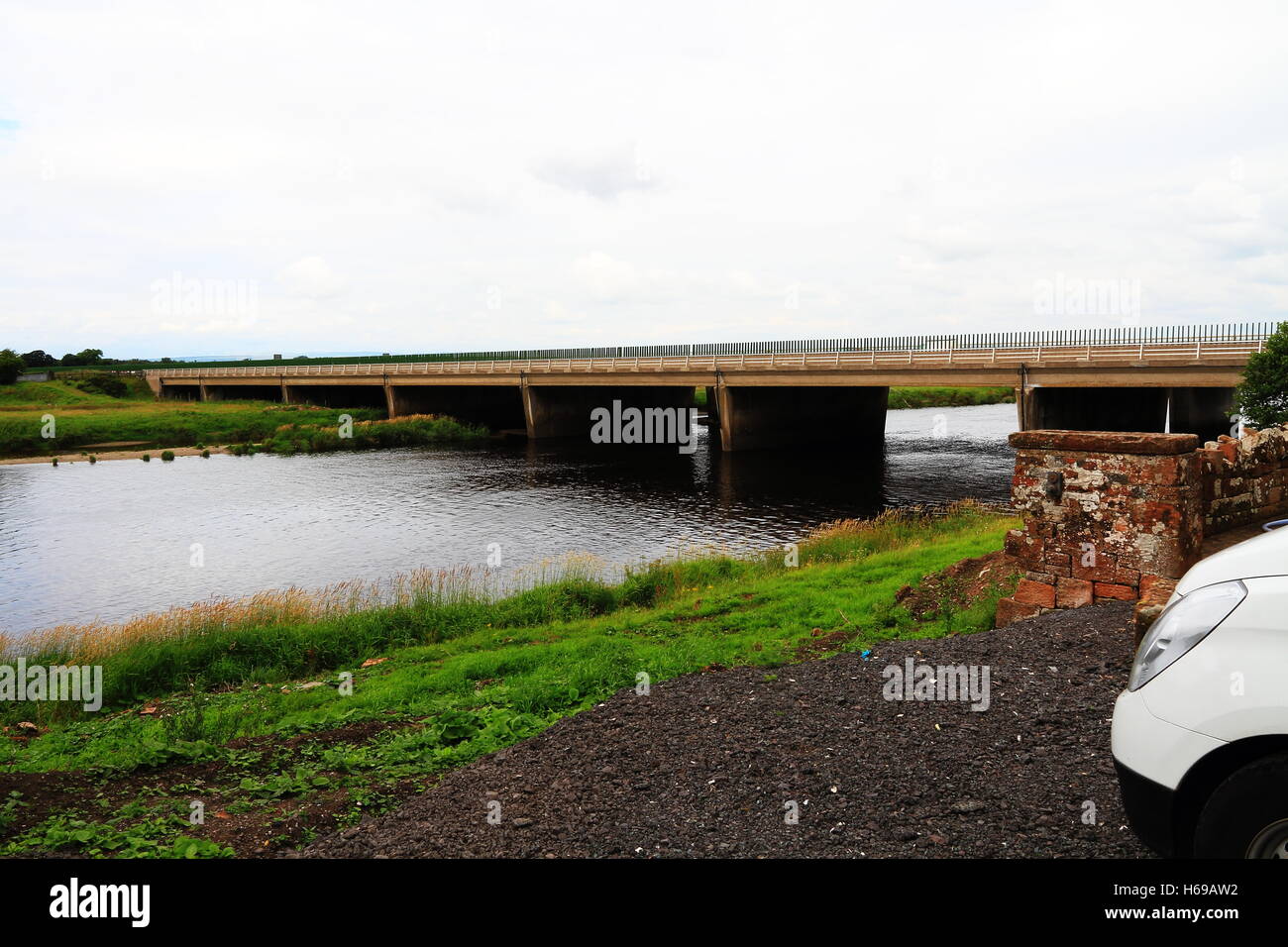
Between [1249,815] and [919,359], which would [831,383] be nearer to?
[919,359]

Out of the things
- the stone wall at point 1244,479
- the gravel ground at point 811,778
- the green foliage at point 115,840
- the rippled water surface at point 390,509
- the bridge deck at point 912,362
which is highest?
the bridge deck at point 912,362

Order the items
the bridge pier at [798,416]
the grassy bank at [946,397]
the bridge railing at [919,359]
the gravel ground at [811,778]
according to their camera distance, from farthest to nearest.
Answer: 1. the grassy bank at [946,397]
2. the bridge pier at [798,416]
3. the bridge railing at [919,359]
4. the gravel ground at [811,778]

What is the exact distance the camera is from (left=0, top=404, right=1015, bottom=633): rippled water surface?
81.5ft

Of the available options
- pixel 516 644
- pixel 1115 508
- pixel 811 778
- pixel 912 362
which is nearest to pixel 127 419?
pixel 912 362

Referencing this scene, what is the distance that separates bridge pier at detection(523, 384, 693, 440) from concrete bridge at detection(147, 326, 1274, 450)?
4.1 inches

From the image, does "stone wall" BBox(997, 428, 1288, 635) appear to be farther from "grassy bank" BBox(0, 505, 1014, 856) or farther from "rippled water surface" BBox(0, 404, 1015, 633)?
"rippled water surface" BBox(0, 404, 1015, 633)

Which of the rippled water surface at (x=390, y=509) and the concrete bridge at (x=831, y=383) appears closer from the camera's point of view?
the rippled water surface at (x=390, y=509)

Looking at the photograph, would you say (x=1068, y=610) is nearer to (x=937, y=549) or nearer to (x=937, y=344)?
(x=937, y=549)

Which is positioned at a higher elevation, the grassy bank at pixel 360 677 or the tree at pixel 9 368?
the tree at pixel 9 368

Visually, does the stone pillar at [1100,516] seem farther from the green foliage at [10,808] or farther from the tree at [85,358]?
the tree at [85,358]

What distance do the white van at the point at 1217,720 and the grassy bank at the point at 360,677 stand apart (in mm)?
5555

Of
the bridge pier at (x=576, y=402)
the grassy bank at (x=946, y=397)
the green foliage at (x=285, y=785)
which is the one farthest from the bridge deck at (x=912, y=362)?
the grassy bank at (x=946, y=397)

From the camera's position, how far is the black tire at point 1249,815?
340 centimetres
